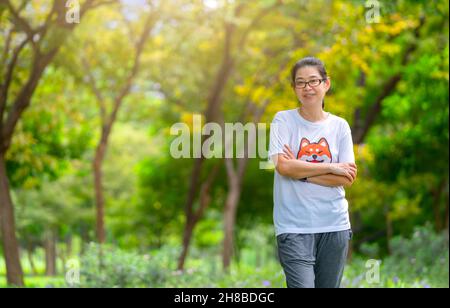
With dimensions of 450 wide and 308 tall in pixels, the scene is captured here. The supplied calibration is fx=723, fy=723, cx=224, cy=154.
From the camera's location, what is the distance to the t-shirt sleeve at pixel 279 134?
4047 millimetres

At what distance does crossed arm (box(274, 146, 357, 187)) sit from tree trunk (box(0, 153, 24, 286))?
759 centimetres

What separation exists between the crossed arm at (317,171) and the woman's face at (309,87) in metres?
0.36

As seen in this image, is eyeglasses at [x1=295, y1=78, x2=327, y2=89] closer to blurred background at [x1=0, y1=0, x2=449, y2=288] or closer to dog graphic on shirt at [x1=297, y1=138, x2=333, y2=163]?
dog graphic on shirt at [x1=297, y1=138, x2=333, y2=163]

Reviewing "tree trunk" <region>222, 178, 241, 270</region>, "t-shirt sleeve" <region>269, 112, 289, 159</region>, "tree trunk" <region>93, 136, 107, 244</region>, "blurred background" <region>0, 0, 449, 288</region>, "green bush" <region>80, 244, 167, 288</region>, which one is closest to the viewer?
"t-shirt sleeve" <region>269, 112, 289, 159</region>

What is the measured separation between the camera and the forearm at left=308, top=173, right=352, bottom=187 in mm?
3957

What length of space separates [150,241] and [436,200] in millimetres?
19810

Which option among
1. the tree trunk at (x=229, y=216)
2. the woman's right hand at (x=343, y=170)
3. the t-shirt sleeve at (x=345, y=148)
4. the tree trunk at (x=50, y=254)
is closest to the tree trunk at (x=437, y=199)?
the tree trunk at (x=229, y=216)

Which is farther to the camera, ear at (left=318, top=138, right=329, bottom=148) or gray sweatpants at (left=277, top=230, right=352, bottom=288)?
ear at (left=318, top=138, right=329, bottom=148)

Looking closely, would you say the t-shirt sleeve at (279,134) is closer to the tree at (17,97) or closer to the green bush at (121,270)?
the green bush at (121,270)

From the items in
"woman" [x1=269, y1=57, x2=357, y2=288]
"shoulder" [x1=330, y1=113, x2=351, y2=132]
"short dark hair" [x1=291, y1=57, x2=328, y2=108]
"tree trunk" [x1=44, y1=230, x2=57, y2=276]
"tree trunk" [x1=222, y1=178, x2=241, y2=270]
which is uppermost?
"short dark hair" [x1=291, y1=57, x2=328, y2=108]

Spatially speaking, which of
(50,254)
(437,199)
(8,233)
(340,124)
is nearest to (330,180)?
(340,124)

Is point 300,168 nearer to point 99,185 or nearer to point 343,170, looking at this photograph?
point 343,170

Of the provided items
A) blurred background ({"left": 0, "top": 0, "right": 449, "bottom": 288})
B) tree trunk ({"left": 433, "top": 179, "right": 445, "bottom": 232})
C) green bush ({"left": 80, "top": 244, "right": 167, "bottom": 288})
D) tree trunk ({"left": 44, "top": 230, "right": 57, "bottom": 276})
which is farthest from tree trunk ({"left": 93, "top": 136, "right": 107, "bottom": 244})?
tree trunk ({"left": 44, "top": 230, "right": 57, "bottom": 276})

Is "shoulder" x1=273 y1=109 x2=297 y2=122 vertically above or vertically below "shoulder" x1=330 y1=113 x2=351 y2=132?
above
